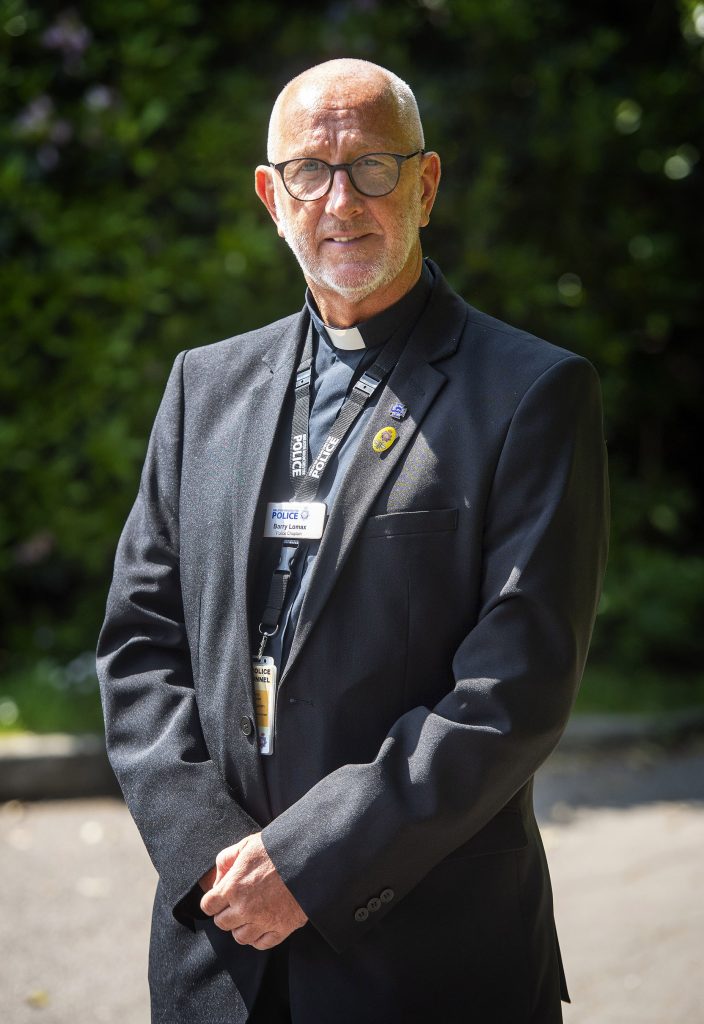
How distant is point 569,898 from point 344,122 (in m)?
3.09

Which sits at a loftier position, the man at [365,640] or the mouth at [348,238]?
the mouth at [348,238]

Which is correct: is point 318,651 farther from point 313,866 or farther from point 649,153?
point 649,153

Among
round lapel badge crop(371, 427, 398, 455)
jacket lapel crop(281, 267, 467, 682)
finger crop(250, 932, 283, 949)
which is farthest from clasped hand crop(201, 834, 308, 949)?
round lapel badge crop(371, 427, 398, 455)

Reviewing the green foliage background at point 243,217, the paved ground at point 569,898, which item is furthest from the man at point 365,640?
the green foliage background at point 243,217

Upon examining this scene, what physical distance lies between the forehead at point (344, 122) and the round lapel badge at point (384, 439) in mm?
487

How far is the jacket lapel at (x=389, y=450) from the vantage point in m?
1.93

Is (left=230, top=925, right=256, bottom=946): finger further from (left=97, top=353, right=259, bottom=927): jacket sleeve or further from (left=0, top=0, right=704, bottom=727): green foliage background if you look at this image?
(left=0, top=0, right=704, bottom=727): green foliage background

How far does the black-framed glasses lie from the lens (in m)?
2.04

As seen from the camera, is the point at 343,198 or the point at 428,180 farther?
the point at 428,180

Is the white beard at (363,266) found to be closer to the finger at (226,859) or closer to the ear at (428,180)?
the ear at (428,180)

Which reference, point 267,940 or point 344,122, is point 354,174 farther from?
point 267,940

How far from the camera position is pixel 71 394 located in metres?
5.75

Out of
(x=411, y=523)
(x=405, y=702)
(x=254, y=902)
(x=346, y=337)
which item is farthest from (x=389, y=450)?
(x=254, y=902)

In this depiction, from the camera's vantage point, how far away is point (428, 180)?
2.21 meters
